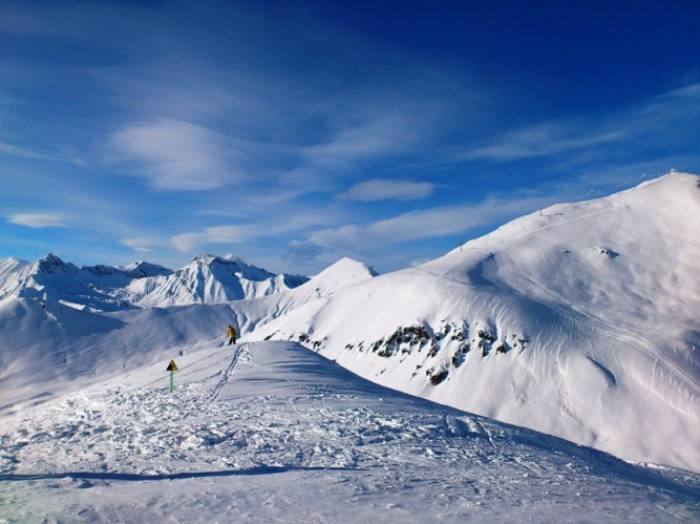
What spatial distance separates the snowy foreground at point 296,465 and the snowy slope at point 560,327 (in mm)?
33397

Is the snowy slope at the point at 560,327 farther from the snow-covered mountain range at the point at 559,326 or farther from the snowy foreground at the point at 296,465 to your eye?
the snowy foreground at the point at 296,465

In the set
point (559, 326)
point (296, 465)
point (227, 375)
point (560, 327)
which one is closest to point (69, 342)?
point (559, 326)

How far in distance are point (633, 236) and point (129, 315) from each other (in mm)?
156203

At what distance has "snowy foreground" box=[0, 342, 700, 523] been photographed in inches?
439

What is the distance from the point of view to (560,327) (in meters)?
62.7

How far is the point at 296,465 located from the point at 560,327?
55943 millimetres

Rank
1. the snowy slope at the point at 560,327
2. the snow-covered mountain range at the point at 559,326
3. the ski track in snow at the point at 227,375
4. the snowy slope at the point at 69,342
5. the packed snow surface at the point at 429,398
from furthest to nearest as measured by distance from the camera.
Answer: the snowy slope at the point at 69,342, the snow-covered mountain range at the point at 559,326, the snowy slope at the point at 560,327, the ski track in snow at the point at 227,375, the packed snow surface at the point at 429,398

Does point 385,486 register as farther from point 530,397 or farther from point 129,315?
point 129,315

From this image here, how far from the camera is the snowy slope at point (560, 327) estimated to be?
5197cm

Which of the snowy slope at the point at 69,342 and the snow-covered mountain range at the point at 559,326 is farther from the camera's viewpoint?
the snowy slope at the point at 69,342

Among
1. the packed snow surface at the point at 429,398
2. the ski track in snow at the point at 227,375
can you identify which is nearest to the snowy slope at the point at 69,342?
the packed snow surface at the point at 429,398

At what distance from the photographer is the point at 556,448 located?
19.4 metres

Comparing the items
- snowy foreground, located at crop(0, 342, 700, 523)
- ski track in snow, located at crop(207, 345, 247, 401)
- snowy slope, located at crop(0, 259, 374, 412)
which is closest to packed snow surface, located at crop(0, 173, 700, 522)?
snowy foreground, located at crop(0, 342, 700, 523)

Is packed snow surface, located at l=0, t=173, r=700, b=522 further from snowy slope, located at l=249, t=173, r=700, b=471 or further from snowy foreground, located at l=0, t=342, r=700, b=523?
snowy slope, located at l=249, t=173, r=700, b=471
